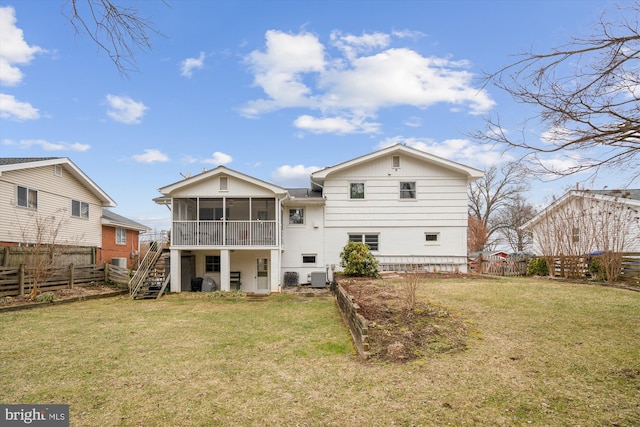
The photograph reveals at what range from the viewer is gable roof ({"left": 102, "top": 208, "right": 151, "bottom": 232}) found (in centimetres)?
2476

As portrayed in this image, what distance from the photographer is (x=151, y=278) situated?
1739 cm

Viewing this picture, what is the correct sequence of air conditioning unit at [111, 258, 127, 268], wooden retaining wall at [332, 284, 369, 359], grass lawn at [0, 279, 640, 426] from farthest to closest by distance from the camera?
air conditioning unit at [111, 258, 127, 268] < wooden retaining wall at [332, 284, 369, 359] < grass lawn at [0, 279, 640, 426]

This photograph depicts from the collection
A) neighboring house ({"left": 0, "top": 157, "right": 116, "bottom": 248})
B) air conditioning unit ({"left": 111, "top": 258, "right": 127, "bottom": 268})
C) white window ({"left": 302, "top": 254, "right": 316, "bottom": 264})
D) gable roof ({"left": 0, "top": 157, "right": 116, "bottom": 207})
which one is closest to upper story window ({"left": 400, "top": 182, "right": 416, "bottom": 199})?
white window ({"left": 302, "top": 254, "right": 316, "bottom": 264})

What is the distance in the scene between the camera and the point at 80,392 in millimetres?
5074

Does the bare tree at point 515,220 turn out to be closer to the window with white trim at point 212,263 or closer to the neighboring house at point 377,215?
the neighboring house at point 377,215

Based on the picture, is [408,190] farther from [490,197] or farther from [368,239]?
[490,197]

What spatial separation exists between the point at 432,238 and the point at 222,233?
34.0 ft

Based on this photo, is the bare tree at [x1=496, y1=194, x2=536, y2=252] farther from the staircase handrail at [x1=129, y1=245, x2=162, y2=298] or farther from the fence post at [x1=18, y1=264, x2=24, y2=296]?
the fence post at [x1=18, y1=264, x2=24, y2=296]

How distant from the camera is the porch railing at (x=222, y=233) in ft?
54.4

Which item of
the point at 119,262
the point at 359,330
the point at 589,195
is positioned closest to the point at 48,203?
the point at 119,262

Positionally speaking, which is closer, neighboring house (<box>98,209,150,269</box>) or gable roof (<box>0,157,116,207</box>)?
gable roof (<box>0,157,116,207</box>)

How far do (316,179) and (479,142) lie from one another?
48.8 feet

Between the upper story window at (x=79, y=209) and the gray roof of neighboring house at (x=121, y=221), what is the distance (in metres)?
2.21

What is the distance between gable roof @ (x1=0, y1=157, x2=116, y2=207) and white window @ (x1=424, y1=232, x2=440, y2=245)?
18776 mm
